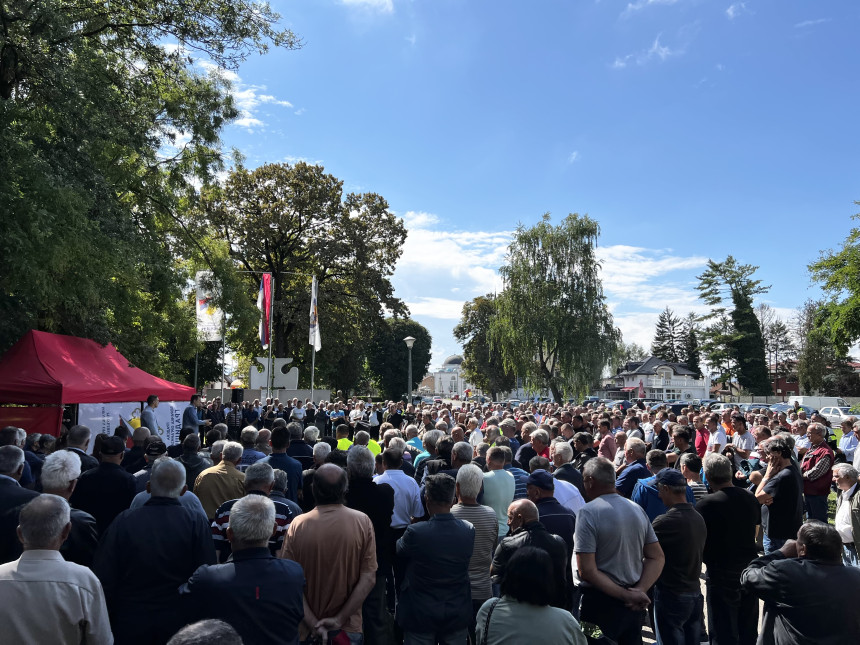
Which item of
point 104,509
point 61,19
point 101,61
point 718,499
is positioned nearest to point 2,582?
point 104,509

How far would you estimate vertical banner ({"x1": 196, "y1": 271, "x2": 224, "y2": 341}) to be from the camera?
1848 centimetres

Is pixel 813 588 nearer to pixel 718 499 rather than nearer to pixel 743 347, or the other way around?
pixel 718 499

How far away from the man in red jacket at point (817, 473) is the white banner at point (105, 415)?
11728mm

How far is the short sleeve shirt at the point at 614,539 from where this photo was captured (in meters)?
3.72

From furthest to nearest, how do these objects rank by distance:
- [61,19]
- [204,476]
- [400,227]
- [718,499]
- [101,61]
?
[400,227], [101,61], [61,19], [204,476], [718,499]

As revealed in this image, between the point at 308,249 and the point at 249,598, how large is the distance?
3210 cm

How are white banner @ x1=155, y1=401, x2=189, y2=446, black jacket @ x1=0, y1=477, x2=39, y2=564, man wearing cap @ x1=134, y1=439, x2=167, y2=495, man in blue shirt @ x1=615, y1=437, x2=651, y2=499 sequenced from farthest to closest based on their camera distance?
white banner @ x1=155, y1=401, x2=189, y2=446
man in blue shirt @ x1=615, y1=437, x2=651, y2=499
man wearing cap @ x1=134, y1=439, x2=167, y2=495
black jacket @ x1=0, y1=477, x2=39, y2=564

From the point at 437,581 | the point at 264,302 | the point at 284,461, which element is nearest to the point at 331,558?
the point at 437,581

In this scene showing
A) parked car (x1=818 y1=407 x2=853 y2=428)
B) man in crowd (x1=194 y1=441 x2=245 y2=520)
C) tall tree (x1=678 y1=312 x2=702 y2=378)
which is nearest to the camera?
man in crowd (x1=194 y1=441 x2=245 y2=520)

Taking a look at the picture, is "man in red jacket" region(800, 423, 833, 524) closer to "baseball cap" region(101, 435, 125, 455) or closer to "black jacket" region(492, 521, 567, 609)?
"black jacket" region(492, 521, 567, 609)

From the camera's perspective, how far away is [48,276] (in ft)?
32.5

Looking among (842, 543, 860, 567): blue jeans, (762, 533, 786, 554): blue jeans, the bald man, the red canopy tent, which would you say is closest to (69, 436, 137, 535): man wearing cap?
the bald man

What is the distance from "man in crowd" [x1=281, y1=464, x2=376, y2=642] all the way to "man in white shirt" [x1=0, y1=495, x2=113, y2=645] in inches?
42.6

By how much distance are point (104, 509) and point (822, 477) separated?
8263 mm
